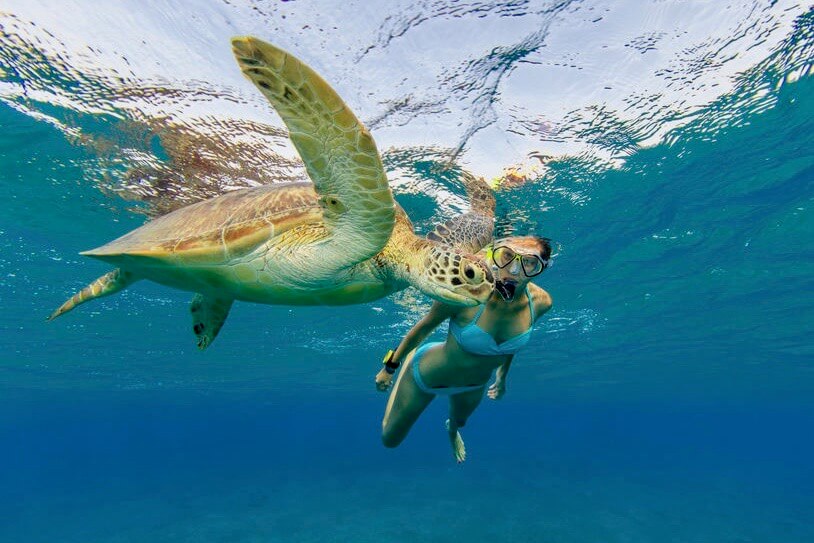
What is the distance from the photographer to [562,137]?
23.5 ft

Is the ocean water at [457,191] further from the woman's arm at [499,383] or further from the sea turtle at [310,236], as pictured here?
the woman's arm at [499,383]

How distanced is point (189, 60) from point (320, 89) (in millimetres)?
4170

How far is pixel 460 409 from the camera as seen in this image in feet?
19.3

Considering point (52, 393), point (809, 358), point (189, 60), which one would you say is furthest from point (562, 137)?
point (52, 393)

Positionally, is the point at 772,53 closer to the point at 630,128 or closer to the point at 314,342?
the point at 630,128

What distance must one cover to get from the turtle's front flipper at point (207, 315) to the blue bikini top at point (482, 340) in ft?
9.67

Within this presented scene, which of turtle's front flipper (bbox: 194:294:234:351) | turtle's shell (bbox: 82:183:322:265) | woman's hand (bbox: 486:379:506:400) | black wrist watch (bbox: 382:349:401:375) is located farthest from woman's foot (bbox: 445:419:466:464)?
turtle's shell (bbox: 82:183:322:265)

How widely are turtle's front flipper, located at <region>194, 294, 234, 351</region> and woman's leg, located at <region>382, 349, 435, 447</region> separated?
2.41 meters

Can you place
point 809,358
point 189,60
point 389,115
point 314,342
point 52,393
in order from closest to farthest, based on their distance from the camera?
point 189,60 → point 389,115 → point 314,342 → point 809,358 → point 52,393

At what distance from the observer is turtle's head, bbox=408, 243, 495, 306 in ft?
9.28

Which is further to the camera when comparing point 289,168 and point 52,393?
point 52,393

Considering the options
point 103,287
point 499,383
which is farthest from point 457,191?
point 103,287

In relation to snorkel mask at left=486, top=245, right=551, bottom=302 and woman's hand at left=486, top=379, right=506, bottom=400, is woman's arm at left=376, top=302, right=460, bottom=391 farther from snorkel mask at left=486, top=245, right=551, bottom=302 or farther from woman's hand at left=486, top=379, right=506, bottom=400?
woman's hand at left=486, top=379, right=506, bottom=400

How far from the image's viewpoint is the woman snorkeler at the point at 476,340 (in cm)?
377
